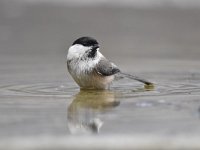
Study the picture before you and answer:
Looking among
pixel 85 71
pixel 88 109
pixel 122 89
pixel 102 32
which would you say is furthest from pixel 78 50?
pixel 102 32

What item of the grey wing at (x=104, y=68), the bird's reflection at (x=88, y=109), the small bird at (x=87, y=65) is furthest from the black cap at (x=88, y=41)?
the bird's reflection at (x=88, y=109)

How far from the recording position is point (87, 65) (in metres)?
9.34

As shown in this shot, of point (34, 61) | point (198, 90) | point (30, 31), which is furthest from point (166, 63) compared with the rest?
point (30, 31)

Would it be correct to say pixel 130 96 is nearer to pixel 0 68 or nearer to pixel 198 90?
pixel 198 90

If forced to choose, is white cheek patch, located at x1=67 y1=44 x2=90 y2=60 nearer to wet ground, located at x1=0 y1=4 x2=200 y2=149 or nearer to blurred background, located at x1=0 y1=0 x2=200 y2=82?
wet ground, located at x1=0 y1=4 x2=200 y2=149

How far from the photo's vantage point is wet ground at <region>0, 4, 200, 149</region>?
6.08m

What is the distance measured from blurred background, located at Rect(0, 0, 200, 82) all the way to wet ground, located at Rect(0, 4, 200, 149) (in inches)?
1.0

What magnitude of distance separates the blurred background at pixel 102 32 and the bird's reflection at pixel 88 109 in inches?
73.8

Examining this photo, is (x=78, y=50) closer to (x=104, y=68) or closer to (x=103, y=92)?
(x=104, y=68)

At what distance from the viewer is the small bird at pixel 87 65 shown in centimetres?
927

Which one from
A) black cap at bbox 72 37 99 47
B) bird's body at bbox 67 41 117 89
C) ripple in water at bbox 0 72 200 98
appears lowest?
ripple in water at bbox 0 72 200 98

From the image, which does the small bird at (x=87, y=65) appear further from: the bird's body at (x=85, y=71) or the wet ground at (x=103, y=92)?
the wet ground at (x=103, y=92)

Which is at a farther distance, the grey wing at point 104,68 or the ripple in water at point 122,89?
the grey wing at point 104,68

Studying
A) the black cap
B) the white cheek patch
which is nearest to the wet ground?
the white cheek patch
